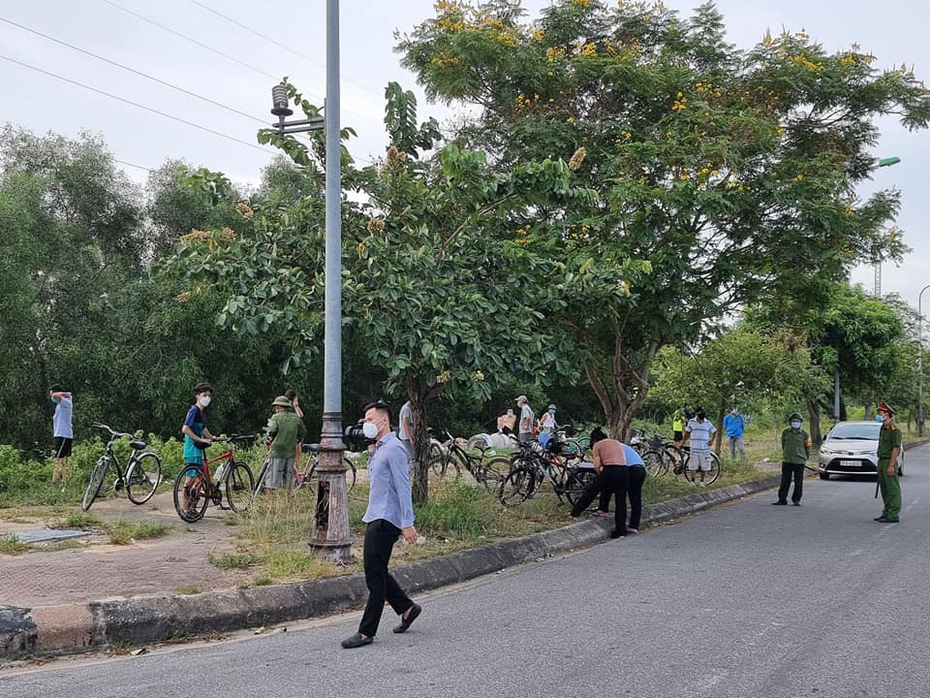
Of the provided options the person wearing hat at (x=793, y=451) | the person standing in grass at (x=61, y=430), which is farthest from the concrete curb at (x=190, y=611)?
the person wearing hat at (x=793, y=451)

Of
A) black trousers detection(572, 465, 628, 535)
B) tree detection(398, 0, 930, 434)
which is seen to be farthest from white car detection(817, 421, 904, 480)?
black trousers detection(572, 465, 628, 535)

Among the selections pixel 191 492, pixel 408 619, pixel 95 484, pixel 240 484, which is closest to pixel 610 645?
pixel 408 619

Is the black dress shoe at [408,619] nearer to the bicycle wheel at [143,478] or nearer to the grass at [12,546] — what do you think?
the grass at [12,546]

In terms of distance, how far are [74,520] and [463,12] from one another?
10.2m

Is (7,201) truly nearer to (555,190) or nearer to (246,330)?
(246,330)

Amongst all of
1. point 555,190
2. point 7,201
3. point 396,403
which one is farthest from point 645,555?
point 396,403

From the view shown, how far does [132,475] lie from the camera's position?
12.4 meters

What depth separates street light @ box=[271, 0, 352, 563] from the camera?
8.55m

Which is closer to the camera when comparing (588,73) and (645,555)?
(645,555)

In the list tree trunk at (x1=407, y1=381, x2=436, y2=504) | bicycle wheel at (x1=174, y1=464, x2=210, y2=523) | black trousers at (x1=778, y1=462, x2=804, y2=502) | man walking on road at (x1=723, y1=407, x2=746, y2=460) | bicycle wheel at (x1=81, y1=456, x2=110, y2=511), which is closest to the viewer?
bicycle wheel at (x1=174, y1=464, x2=210, y2=523)

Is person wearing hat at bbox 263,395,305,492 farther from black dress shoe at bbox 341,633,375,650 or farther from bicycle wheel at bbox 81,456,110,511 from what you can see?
black dress shoe at bbox 341,633,375,650

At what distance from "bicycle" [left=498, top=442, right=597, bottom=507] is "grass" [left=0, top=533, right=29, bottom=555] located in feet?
23.0

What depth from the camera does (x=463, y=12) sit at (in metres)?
14.5

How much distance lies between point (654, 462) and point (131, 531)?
1328 centimetres
